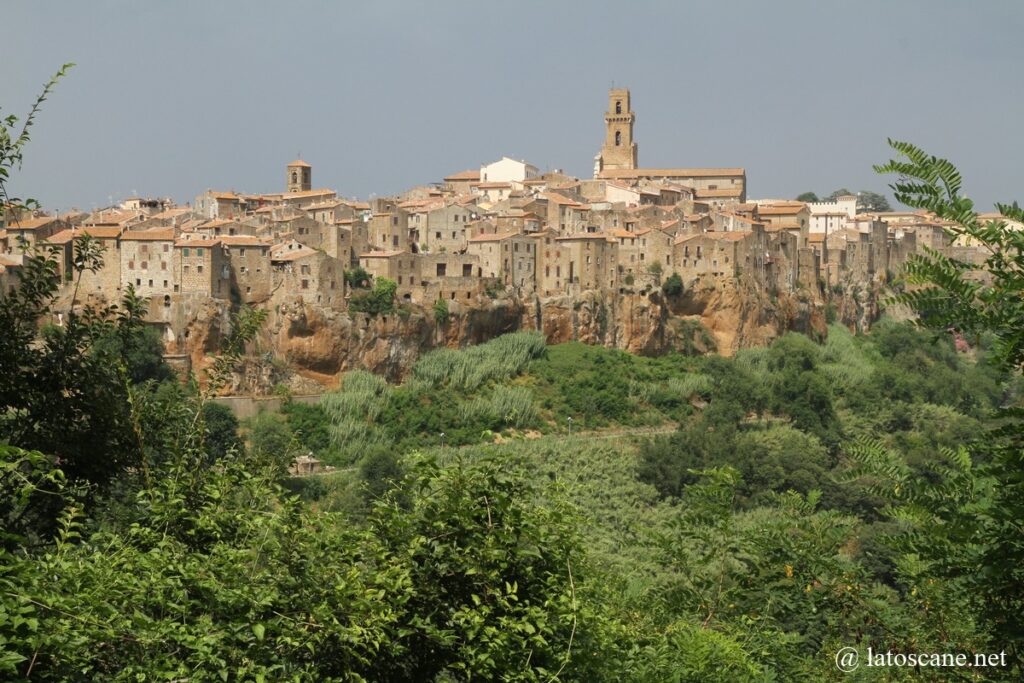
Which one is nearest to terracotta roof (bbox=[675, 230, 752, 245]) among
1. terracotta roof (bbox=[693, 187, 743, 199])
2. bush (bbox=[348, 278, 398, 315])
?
bush (bbox=[348, 278, 398, 315])

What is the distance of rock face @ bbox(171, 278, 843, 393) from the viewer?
147 feet

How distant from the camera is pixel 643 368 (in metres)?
52.2

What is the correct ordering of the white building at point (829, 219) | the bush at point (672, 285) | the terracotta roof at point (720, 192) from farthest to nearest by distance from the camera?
the white building at point (829, 219) < the terracotta roof at point (720, 192) < the bush at point (672, 285)

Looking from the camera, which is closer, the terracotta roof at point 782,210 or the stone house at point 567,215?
the stone house at point 567,215

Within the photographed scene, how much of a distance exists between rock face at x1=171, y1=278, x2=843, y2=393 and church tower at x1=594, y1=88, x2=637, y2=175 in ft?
72.0

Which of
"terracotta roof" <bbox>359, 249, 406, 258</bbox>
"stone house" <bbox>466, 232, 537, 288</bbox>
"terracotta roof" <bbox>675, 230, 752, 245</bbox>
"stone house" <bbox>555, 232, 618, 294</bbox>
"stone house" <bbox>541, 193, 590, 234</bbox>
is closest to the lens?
"terracotta roof" <bbox>359, 249, 406, 258</bbox>

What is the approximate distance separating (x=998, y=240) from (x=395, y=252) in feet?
140

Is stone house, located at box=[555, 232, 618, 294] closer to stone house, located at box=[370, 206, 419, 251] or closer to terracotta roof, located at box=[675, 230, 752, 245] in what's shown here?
terracotta roof, located at box=[675, 230, 752, 245]

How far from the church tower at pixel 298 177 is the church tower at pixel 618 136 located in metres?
20.9

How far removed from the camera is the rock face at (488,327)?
1761 inches

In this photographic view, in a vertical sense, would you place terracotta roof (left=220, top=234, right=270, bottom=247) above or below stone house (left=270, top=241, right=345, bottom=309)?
above

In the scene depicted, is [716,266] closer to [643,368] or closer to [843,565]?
[643,368]

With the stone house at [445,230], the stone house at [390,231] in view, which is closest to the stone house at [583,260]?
the stone house at [445,230]

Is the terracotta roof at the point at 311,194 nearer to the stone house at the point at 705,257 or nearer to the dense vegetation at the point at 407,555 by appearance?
the stone house at the point at 705,257
